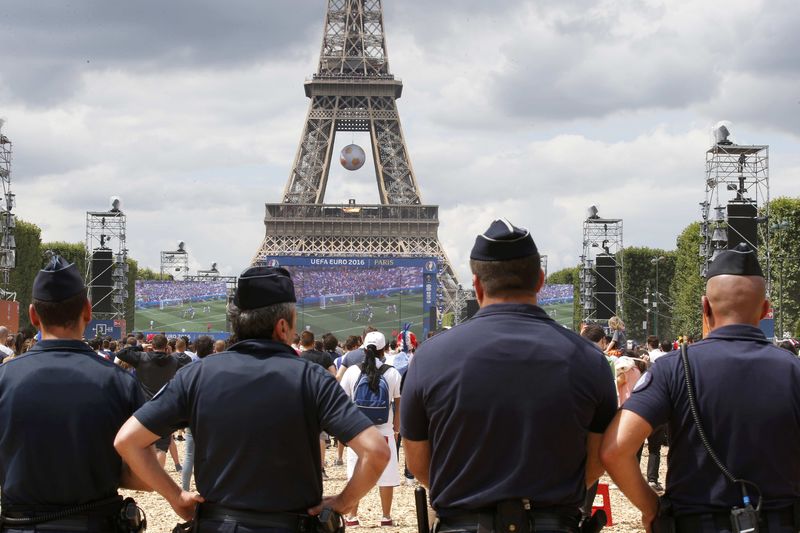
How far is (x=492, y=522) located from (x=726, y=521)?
96 cm

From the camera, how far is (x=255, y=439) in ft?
14.9

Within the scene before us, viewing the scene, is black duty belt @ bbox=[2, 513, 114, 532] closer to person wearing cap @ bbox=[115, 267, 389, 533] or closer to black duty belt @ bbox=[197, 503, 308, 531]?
person wearing cap @ bbox=[115, 267, 389, 533]

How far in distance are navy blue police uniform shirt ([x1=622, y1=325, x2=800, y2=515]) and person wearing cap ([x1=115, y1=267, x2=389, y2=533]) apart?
1.15 meters

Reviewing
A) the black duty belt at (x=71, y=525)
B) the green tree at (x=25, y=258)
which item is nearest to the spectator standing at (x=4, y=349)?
the black duty belt at (x=71, y=525)

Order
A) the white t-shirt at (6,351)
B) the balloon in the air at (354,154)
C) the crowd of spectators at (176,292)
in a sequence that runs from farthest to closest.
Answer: the balloon in the air at (354,154) → the crowd of spectators at (176,292) → the white t-shirt at (6,351)

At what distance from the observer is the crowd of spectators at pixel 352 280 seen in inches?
1989

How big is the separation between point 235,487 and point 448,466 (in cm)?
87

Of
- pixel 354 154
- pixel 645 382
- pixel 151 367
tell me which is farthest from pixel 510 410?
pixel 354 154

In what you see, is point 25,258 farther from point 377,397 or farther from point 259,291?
point 259,291

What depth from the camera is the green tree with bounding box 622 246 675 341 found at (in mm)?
75438

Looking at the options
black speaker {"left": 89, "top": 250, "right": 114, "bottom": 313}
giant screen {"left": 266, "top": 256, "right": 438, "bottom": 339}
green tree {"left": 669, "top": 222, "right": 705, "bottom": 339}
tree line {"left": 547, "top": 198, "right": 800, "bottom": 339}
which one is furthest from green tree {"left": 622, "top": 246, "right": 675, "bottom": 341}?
black speaker {"left": 89, "top": 250, "right": 114, "bottom": 313}

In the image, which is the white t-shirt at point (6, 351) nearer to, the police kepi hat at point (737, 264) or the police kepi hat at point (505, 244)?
the police kepi hat at point (505, 244)

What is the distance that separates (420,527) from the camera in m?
4.57

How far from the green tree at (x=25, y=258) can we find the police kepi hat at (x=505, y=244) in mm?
57565
